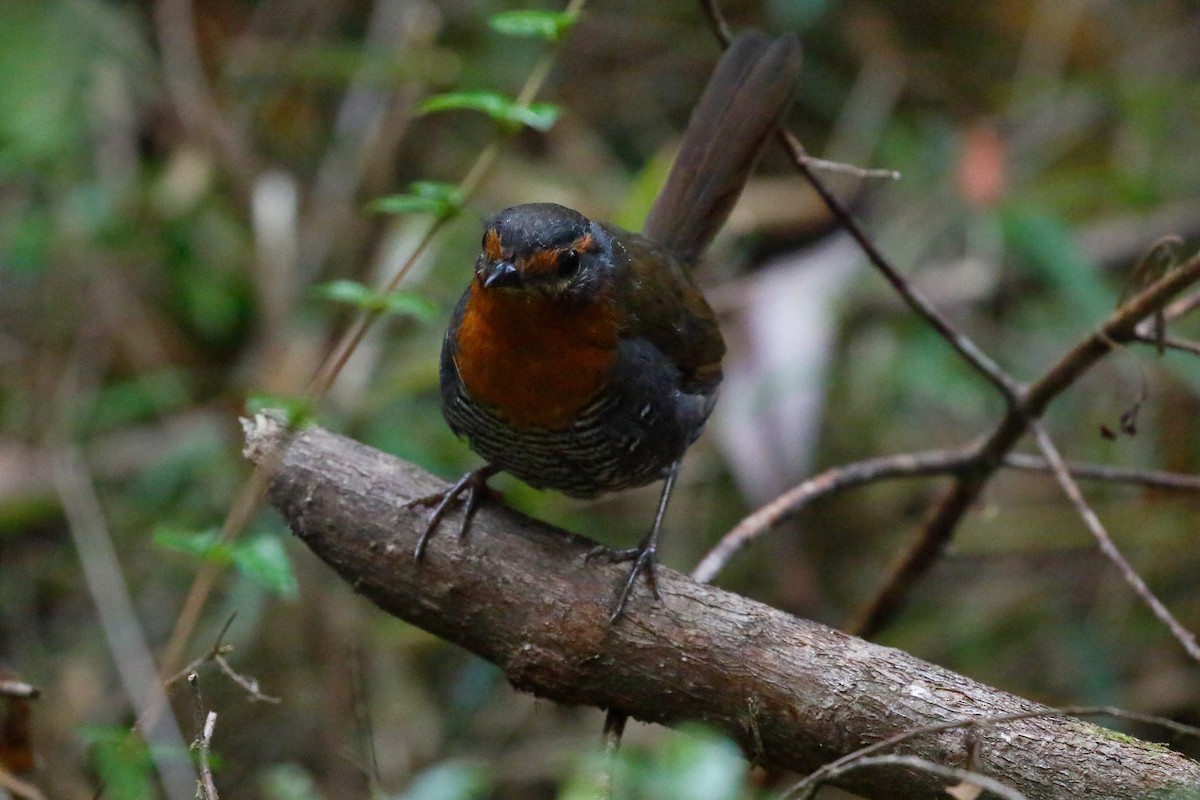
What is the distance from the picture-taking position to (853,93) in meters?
6.69

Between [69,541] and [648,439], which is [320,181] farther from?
[648,439]

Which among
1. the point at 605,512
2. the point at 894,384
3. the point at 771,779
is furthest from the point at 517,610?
the point at 894,384

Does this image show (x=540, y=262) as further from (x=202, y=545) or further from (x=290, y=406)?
(x=202, y=545)

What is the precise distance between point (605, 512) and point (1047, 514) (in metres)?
1.87


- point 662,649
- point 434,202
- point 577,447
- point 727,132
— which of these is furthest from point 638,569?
point 727,132

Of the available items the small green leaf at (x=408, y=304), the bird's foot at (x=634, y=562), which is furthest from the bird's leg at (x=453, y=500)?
the small green leaf at (x=408, y=304)

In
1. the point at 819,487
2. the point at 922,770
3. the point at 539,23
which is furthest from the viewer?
the point at 819,487

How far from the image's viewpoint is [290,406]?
237 cm

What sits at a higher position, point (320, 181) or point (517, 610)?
point (320, 181)

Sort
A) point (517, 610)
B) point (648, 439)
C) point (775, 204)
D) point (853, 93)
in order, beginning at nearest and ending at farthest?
point (517, 610)
point (648, 439)
point (775, 204)
point (853, 93)

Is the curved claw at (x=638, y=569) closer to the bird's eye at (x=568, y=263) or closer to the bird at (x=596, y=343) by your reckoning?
the bird at (x=596, y=343)

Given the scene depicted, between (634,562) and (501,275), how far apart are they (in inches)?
26.1

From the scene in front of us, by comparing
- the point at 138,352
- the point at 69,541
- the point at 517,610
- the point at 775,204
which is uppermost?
the point at 775,204

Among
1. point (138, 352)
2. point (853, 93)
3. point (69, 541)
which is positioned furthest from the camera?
point (853, 93)
